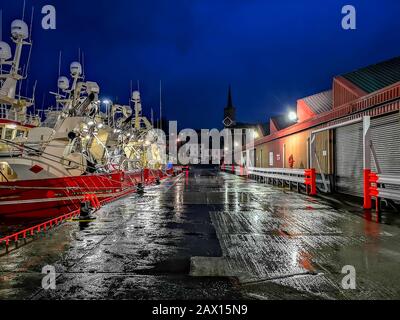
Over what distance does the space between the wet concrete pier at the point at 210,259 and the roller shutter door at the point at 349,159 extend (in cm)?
575

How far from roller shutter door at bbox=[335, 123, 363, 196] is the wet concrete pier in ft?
18.9

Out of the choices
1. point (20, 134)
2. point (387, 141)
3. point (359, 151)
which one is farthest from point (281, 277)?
point (20, 134)

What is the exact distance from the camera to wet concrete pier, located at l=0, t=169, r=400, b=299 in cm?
459

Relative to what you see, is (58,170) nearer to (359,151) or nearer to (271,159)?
(359,151)

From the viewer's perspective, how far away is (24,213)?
1592 centimetres

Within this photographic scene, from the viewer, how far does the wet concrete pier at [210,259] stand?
459 centimetres

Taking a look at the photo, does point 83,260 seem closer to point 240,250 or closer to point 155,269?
point 155,269

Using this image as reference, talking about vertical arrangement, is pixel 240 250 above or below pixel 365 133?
below

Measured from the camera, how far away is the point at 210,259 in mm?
6098

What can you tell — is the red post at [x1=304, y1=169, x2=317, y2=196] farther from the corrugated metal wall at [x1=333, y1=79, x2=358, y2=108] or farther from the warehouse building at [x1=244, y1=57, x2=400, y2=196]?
the corrugated metal wall at [x1=333, y1=79, x2=358, y2=108]

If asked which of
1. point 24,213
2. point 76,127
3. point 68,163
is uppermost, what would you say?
point 76,127

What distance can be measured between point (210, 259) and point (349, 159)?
1250cm
